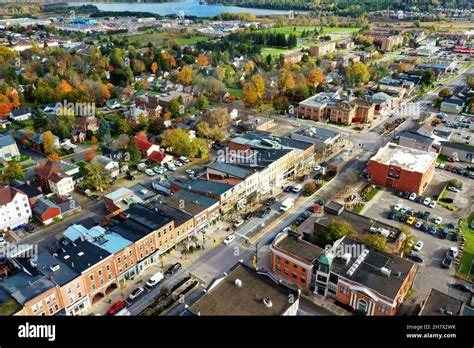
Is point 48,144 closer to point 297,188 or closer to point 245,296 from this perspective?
point 297,188

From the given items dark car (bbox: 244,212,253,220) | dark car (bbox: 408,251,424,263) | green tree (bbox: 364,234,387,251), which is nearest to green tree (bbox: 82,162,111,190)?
dark car (bbox: 244,212,253,220)

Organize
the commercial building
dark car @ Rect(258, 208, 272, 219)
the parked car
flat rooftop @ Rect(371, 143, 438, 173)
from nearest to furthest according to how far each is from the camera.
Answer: the parked car → dark car @ Rect(258, 208, 272, 219) → the commercial building → flat rooftop @ Rect(371, 143, 438, 173)

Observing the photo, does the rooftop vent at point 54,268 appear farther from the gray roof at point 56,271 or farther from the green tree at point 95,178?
the green tree at point 95,178

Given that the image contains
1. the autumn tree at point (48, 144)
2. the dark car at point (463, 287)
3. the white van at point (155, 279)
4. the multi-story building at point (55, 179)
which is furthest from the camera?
the autumn tree at point (48, 144)

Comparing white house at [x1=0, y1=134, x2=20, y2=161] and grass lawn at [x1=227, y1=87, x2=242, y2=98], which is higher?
grass lawn at [x1=227, y1=87, x2=242, y2=98]

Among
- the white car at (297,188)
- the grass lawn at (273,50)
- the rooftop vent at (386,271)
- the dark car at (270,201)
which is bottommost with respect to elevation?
the dark car at (270,201)

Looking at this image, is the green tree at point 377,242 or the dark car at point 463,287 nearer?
the dark car at point 463,287

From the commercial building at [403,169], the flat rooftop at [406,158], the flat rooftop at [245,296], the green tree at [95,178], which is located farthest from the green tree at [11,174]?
the flat rooftop at [406,158]

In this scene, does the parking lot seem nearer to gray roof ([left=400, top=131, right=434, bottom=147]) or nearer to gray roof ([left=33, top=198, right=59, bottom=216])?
gray roof ([left=400, top=131, right=434, bottom=147])
